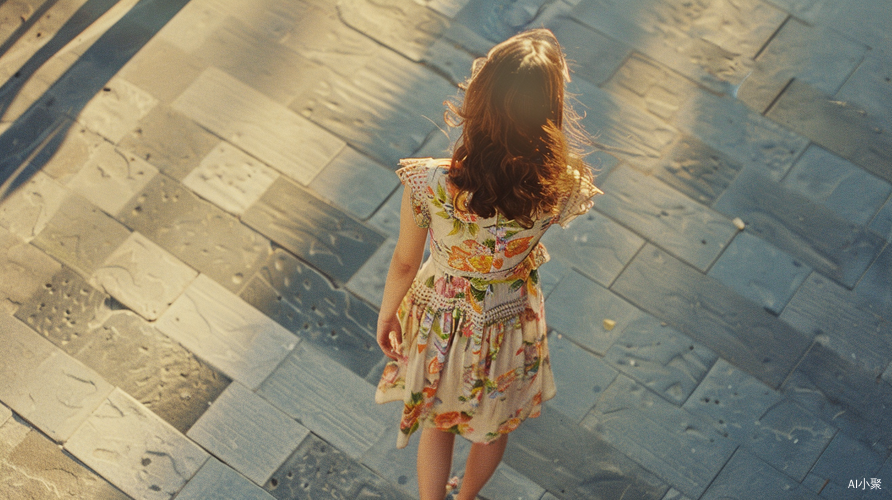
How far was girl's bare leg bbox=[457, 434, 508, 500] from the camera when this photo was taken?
2.54 m

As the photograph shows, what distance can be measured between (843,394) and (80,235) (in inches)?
142

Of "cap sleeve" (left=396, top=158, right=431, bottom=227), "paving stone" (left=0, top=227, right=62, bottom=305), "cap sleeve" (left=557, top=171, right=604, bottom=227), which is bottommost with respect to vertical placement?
"paving stone" (left=0, top=227, right=62, bottom=305)

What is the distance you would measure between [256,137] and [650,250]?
6.91 ft

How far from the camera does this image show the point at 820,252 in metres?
3.61

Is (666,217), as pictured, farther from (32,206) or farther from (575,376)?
→ (32,206)

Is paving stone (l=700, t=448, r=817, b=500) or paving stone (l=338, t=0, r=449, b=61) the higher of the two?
paving stone (l=338, t=0, r=449, b=61)

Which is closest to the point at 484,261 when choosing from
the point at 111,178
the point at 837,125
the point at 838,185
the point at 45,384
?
the point at 45,384

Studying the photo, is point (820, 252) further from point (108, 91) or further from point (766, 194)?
point (108, 91)

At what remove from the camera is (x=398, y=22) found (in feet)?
14.1

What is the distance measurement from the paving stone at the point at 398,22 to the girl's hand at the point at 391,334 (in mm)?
2245

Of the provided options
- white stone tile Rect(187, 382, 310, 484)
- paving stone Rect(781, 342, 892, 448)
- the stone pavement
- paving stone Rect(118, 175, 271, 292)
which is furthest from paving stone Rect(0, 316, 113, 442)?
paving stone Rect(781, 342, 892, 448)

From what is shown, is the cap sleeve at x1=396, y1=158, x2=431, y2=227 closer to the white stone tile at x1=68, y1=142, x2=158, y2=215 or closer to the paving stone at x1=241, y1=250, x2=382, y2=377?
the paving stone at x1=241, y1=250, x2=382, y2=377

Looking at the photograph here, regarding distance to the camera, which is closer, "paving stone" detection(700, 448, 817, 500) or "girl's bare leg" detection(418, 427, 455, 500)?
"girl's bare leg" detection(418, 427, 455, 500)

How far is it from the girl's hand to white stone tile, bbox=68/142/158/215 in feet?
6.33
